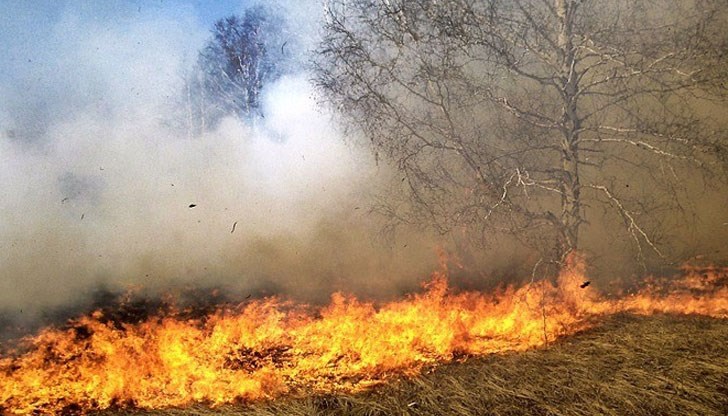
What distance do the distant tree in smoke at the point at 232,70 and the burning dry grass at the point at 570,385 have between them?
39.1ft

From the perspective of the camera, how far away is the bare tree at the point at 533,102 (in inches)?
231

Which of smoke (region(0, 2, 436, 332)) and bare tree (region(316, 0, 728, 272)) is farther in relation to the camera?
smoke (region(0, 2, 436, 332))

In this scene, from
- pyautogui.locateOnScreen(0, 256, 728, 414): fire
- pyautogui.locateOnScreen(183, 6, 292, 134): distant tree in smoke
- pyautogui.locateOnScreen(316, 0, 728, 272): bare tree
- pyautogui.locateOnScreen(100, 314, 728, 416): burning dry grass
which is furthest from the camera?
pyautogui.locateOnScreen(183, 6, 292, 134): distant tree in smoke

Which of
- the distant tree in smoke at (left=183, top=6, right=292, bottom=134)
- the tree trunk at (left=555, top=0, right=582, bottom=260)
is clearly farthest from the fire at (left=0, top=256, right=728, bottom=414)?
the distant tree in smoke at (left=183, top=6, right=292, bottom=134)

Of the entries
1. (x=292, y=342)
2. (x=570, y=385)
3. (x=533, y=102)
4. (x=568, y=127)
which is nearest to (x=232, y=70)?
(x=533, y=102)

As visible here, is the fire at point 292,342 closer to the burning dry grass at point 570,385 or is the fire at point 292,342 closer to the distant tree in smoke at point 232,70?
the burning dry grass at point 570,385

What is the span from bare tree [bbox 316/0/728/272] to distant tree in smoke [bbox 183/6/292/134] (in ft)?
27.7

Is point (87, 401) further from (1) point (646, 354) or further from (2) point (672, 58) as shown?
(2) point (672, 58)

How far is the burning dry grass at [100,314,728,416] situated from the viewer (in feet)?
11.9

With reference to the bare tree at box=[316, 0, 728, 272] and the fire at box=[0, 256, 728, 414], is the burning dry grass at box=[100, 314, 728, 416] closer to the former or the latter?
the fire at box=[0, 256, 728, 414]

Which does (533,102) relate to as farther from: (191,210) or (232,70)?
(232,70)

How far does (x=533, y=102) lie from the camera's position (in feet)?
22.3

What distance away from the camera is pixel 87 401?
164 inches

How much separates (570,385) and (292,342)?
265 cm
